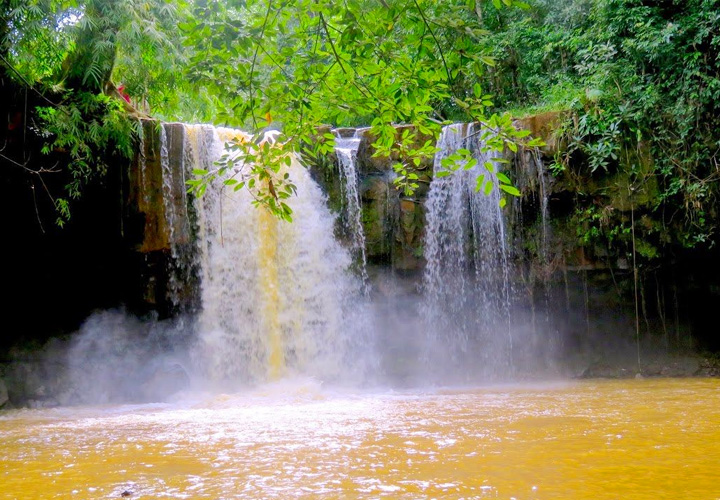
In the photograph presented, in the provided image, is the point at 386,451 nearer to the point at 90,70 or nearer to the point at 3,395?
the point at 90,70

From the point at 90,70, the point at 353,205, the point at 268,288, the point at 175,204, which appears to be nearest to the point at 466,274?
the point at 353,205

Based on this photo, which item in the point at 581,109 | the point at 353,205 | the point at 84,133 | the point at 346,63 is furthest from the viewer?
the point at 353,205

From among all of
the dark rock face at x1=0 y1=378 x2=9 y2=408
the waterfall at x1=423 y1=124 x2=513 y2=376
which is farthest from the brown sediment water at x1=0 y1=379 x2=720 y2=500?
the waterfall at x1=423 y1=124 x2=513 y2=376

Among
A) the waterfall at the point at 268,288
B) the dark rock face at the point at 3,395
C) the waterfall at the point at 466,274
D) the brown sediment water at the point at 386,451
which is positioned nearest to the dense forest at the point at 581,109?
the waterfall at the point at 268,288

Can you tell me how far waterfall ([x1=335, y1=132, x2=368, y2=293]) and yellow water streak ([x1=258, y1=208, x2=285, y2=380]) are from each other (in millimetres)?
1390

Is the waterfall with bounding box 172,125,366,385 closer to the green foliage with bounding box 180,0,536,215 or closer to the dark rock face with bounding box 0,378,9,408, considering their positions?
the dark rock face with bounding box 0,378,9,408

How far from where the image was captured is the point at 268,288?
36.0 feet

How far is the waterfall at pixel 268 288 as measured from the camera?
10.7m

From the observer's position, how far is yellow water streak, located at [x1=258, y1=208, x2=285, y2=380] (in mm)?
10766

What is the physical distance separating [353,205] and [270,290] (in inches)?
86.9

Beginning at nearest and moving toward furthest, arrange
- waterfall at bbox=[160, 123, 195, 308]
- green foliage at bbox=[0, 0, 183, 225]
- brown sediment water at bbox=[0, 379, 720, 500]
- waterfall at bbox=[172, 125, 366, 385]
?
brown sediment water at bbox=[0, 379, 720, 500]
green foliage at bbox=[0, 0, 183, 225]
waterfall at bbox=[160, 123, 195, 308]
waterfall at bbox=[172, 125, 366, 385]

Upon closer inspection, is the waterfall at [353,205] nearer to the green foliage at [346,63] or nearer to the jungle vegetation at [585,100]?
the jungle vegetation at [585,100]

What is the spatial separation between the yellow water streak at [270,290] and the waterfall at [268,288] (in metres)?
0.02

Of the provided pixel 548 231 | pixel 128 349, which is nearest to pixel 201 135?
pixel 128 349
